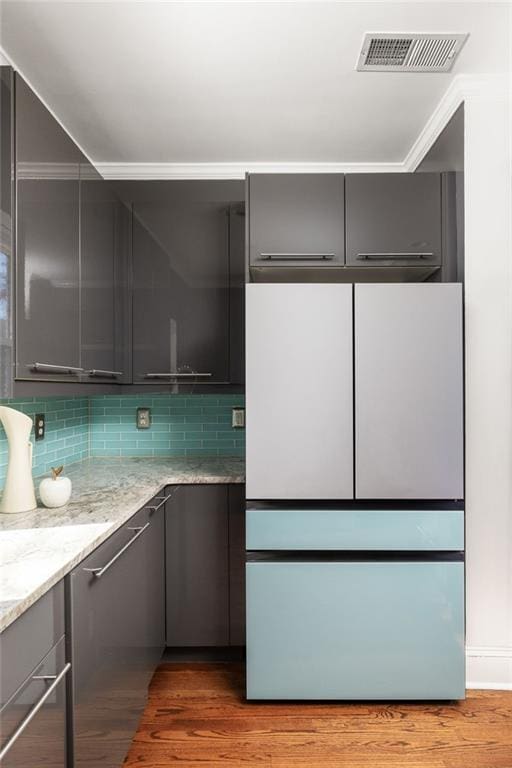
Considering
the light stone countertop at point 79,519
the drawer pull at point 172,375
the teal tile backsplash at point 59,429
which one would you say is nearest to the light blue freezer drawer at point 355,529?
the light stone countertop at point 79,519

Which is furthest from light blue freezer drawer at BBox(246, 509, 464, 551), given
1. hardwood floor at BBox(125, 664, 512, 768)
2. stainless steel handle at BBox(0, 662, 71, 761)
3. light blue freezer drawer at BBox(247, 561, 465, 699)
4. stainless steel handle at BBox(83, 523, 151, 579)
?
stainless steel handle at BBox(0, 662, 71, 761)

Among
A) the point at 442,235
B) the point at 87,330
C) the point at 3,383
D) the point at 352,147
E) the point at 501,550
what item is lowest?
the point at 501,550

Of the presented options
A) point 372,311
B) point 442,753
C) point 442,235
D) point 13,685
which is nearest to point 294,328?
point 372,311

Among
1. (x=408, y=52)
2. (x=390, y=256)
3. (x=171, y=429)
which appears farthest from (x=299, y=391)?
(x=408, y=52)

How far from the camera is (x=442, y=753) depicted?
1.75 meters

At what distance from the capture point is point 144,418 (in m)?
2.82

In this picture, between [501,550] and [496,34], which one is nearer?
[496,34]

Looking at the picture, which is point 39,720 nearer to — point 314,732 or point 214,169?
point 314,732

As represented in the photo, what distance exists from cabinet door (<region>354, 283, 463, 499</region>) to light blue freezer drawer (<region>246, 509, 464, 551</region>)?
0.33 feet

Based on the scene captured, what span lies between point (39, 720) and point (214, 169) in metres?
2.54

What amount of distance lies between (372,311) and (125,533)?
128cm

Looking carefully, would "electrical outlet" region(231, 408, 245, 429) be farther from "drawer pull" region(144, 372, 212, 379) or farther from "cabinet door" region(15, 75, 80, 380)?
"cabinet door" region(15, 75, 80, 380)

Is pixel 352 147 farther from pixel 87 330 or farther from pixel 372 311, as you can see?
pixel 87 330

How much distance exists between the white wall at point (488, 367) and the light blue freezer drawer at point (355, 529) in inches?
7.2
